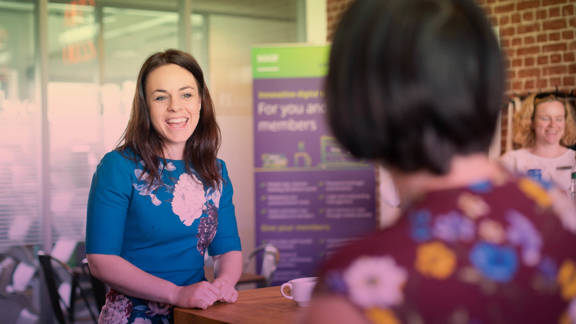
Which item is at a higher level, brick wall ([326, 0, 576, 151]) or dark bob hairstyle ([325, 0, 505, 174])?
brick wall ([326, 0, 576, 151])

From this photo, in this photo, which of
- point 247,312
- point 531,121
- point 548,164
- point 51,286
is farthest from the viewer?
point 531,121

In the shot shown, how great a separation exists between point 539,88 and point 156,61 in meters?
4.68

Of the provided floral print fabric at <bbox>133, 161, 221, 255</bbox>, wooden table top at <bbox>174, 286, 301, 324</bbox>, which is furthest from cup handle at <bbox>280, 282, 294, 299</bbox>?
floral print fabric at <bbox>133, 161, 221, 255</bbox>

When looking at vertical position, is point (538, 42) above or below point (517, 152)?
above

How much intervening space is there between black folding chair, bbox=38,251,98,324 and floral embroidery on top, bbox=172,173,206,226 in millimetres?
3124

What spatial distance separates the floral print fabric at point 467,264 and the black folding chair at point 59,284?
454cm

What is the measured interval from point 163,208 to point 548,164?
440 cm

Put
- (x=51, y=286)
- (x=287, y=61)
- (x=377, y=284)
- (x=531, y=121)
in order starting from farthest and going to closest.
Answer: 1. (x=287, y=61)
2. (x=531, y=121)
3. (x=51, y=286)
4. (x=377, y=284)

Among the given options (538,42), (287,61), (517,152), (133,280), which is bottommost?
(133,280)

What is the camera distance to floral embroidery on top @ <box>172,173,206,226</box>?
202cm

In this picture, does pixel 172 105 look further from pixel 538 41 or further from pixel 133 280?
pixel 538 41

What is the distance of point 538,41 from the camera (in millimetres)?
6039

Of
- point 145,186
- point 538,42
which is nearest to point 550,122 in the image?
point 538,42

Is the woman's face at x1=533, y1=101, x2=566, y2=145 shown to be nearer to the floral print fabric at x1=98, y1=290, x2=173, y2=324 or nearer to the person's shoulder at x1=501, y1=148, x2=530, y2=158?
the person's shoulder at x1=501, y1=148, x2=530, y2=158
